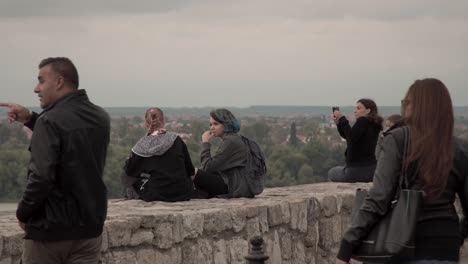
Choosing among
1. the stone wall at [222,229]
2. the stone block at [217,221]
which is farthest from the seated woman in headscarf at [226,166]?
the stone block at [217,221]

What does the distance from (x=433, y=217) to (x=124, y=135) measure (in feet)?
107

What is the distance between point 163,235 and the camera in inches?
313

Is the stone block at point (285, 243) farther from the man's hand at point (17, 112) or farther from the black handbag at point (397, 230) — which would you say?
the black handbag at point (397, 230)

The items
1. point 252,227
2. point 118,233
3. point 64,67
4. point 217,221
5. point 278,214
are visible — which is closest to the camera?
point 64,67

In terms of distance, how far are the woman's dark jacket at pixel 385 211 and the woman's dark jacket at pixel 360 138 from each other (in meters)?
7.14

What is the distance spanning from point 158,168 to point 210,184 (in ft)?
2.20

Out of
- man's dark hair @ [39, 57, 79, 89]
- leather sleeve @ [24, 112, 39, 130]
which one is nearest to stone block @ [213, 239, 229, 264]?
leather sleeve @ [24, 112, 39, 130]

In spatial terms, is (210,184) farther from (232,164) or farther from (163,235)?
(163,235)

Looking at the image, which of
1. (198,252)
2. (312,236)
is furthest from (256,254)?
(312,236)

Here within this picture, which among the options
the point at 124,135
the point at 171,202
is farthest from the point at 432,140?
the point at 124,135

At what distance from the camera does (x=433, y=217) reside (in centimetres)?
469

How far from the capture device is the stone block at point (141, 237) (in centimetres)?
761

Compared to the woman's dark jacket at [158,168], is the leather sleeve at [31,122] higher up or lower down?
higher up

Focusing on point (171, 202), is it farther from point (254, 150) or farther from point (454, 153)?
point (454, 153)
